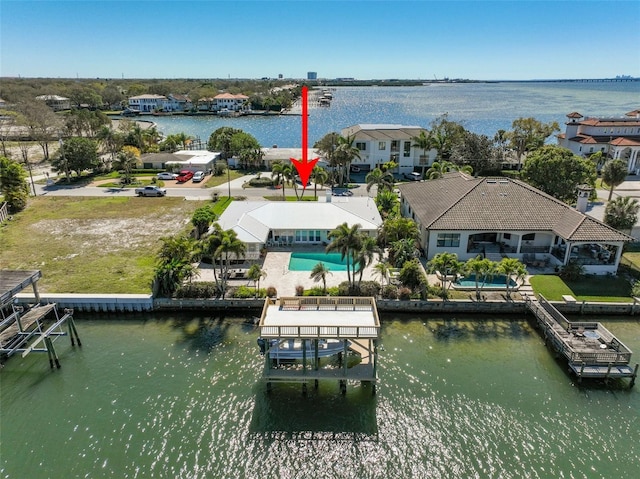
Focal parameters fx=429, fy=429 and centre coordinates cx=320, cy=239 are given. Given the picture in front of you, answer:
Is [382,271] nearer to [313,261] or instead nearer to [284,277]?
[313,261]

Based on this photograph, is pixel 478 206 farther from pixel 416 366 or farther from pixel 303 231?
pixel 416 366

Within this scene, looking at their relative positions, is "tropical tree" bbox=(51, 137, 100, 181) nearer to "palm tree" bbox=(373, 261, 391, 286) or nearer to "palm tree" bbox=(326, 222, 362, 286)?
"palm tree" bbox=(326, 222, 362, 286)

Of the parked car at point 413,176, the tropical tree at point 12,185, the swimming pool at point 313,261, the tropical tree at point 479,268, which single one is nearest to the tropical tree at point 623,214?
the tropical tree at point 479,268

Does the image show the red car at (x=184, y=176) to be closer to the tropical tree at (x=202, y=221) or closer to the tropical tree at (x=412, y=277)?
the tropical tree at (x=202, y=221)

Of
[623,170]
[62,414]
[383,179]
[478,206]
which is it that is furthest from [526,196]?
[62,414]

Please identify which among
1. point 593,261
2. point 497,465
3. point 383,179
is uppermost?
point 383,179
